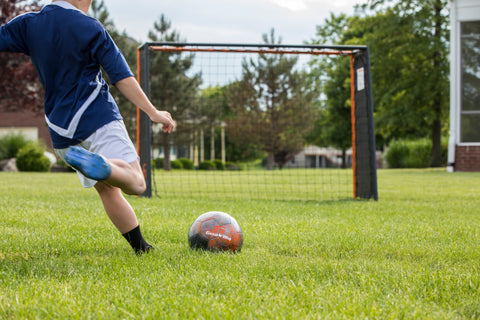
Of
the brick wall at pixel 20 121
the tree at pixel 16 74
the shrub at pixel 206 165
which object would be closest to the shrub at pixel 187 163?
the shrub at pixel 206 165

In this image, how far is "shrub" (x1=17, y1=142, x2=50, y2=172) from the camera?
21.7 meters

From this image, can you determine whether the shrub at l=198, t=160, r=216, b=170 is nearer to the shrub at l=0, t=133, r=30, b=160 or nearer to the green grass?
the shrub at l=0, t=133, r=30, b=160

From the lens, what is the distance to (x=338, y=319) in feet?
6.91

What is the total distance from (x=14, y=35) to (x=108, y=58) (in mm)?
672

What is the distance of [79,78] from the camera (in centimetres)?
304

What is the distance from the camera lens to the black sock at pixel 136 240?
11.2 feet

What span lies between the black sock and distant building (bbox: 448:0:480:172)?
16.4m

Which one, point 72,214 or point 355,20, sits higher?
point 355,20

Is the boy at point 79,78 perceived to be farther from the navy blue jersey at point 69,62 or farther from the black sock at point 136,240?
the black sock at point 136,240

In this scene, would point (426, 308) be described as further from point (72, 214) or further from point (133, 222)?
point (72, 214)

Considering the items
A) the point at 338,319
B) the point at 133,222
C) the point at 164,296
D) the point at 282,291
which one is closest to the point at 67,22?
the point at 133,222

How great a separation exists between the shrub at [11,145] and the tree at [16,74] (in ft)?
11.0

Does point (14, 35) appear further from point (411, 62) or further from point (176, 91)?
point (176, 91)

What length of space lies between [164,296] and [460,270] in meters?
1.89
